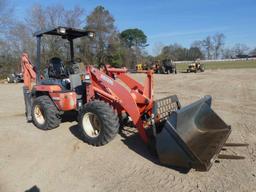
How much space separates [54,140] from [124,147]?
5.39 ft

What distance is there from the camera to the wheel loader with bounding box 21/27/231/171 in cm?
432

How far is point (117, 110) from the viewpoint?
19.2ft

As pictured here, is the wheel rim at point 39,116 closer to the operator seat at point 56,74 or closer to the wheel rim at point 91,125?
the operator seat at point 56,74

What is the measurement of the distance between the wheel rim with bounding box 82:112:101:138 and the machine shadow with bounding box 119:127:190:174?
22.4 inches

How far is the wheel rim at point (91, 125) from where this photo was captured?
18.8 ft

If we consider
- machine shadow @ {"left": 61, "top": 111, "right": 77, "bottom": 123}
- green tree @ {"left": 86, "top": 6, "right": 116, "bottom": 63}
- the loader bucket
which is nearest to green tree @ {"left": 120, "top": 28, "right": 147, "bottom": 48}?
green tree @ {"left": 86, "top": 6, "right": 116, "bottom": 63}

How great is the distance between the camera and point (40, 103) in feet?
22.7

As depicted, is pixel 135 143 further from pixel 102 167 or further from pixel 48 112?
pixel 48 112

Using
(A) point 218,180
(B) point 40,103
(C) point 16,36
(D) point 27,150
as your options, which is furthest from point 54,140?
(C) point 16,36

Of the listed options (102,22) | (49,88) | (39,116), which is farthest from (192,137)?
(102,22)

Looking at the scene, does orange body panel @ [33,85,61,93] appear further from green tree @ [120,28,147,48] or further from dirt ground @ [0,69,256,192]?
green tree @ [120,28,147,48]

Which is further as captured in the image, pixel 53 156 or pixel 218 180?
pixel 53 156

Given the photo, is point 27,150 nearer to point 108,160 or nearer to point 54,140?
point 54,140

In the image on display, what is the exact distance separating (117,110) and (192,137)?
Answer: 5.19 feet
